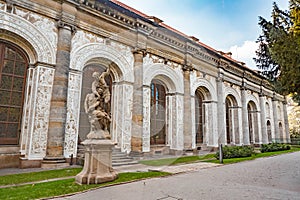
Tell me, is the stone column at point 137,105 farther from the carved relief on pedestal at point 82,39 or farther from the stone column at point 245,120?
the stone column at point 245,120

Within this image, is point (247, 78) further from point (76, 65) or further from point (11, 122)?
point (11, 122)

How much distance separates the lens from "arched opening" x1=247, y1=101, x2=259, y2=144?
23969 millimetres

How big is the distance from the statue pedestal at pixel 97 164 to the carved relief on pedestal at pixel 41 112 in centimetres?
354

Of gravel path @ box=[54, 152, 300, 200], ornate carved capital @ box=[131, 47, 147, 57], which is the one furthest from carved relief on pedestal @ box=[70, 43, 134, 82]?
gravel path @ box=[54, 152, 300, 200]

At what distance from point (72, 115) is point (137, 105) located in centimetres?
390

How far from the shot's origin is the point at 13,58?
923cm

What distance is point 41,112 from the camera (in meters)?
9.04

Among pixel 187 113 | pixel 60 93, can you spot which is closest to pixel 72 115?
pixel 60 93

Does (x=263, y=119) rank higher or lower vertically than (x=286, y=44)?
lower

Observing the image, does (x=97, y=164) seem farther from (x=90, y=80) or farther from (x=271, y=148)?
(x=271, y=148)

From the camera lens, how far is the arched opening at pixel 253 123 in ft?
78.6

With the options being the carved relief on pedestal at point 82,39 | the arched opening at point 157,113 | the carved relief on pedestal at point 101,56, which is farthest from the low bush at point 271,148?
the carved relief on pedestal at point 82,39

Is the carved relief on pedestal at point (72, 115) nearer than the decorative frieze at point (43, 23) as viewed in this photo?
No

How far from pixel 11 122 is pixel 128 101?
18.8 feet
